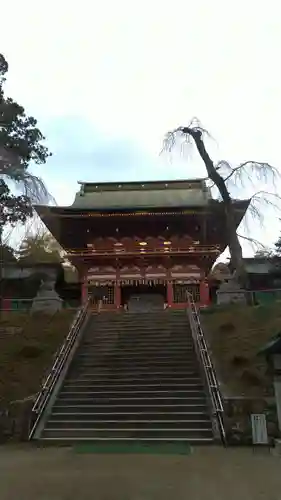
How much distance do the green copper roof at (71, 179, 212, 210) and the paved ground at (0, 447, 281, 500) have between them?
1699 centimetres

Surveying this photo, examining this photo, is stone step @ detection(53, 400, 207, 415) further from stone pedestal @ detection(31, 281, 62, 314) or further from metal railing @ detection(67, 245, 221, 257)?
metal railing @ detection(67, 245, 221, 257)

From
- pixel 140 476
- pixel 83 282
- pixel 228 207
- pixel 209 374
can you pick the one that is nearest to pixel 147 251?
pixel 83 282

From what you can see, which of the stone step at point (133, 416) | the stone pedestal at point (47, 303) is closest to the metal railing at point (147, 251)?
the stone pedestal at point (47, 303)

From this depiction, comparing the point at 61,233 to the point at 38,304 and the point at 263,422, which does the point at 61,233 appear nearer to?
the point at 38,304

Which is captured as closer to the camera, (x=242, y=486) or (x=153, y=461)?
(x=242, y=486)

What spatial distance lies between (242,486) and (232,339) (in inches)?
336

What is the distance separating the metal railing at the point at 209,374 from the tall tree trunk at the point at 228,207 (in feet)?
12.3

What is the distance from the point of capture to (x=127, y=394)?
11695 millimetres

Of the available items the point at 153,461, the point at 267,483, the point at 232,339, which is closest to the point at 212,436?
the point at 153,461

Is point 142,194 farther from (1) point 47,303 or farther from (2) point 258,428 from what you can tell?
(2) point 258,428

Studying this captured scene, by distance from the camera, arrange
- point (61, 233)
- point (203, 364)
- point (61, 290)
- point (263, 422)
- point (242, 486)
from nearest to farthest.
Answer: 1. point (242, 486)
2. point (263, 422)
3. point (203, 364)
4. point (61, 233)
5. point (61, 290)

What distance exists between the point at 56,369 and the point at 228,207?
35.2 feet

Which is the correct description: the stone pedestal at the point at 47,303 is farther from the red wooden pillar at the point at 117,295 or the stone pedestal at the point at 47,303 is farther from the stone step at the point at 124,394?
the stone step at the point at 124,394

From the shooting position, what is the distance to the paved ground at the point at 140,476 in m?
5.55
